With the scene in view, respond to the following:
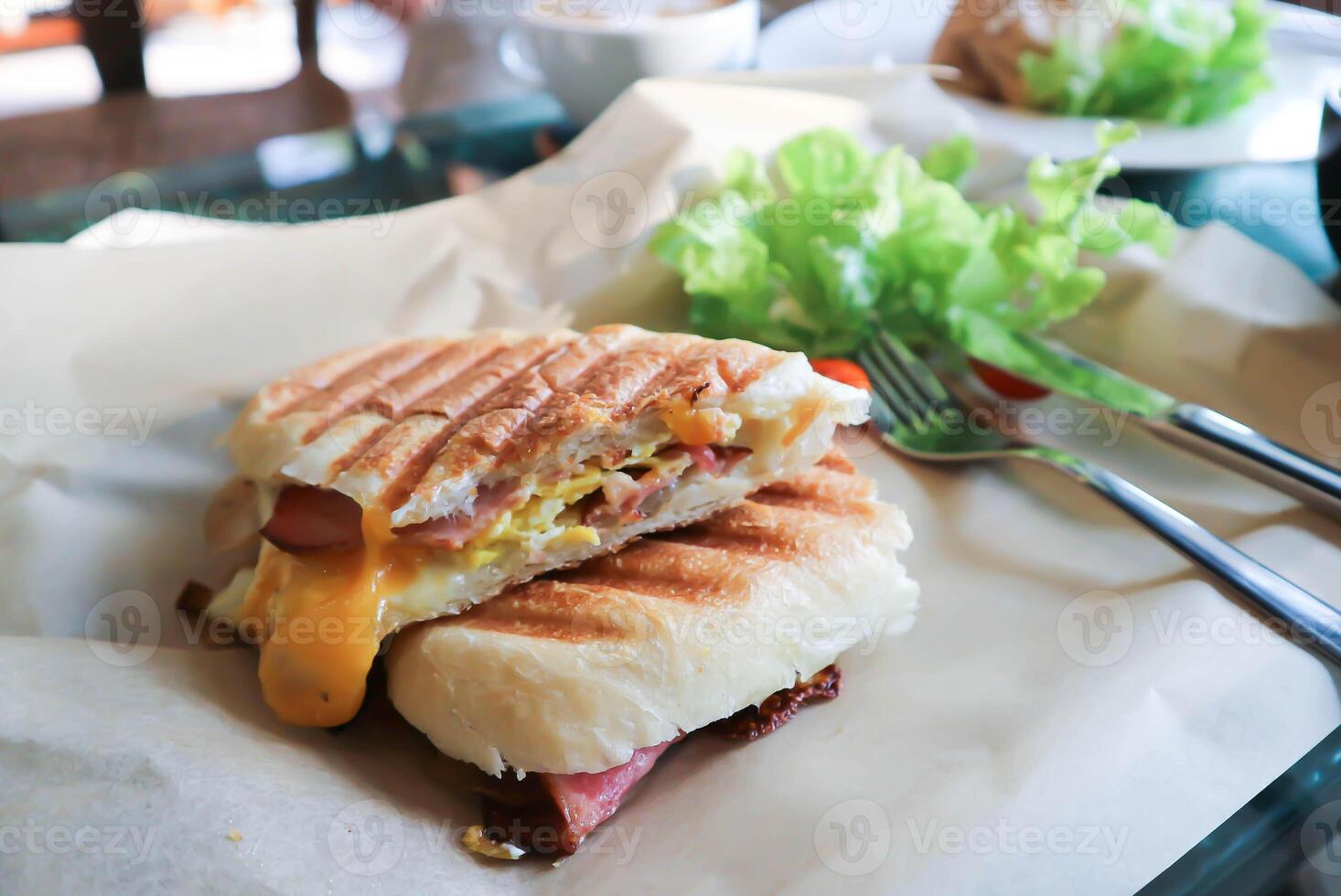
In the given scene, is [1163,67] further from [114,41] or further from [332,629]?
[114,41]

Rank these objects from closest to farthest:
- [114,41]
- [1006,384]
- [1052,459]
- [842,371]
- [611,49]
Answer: [1052,459], [842,371], [1006,384], [611,49], [114,41]

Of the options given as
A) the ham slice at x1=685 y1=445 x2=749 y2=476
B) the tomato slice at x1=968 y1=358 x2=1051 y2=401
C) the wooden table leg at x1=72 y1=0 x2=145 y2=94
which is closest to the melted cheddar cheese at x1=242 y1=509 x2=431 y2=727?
the ham slice at x1=685 y1=445 x2=749 y2=476

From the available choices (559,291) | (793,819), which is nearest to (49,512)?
(559,291)

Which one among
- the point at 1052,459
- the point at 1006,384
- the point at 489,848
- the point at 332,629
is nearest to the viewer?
the point at 489,848

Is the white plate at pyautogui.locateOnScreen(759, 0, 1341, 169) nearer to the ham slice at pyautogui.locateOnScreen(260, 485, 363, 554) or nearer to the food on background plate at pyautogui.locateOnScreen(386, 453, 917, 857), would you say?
the food on background plate at pyautogui.locateOnScreen(386, 453, 917, 857)

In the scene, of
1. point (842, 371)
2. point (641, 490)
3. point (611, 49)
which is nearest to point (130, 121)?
point (611, 49)

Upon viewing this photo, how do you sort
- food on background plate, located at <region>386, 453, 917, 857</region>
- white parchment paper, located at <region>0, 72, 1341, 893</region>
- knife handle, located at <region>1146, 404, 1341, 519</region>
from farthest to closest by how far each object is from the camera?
knife handle, located at <region>1146, 404, 1341, 519</region> < food on background plate, located at <region>386, 453, 917, 857</region> < white parchment paper, located at <region>0, 72, 1341, 893</region>
